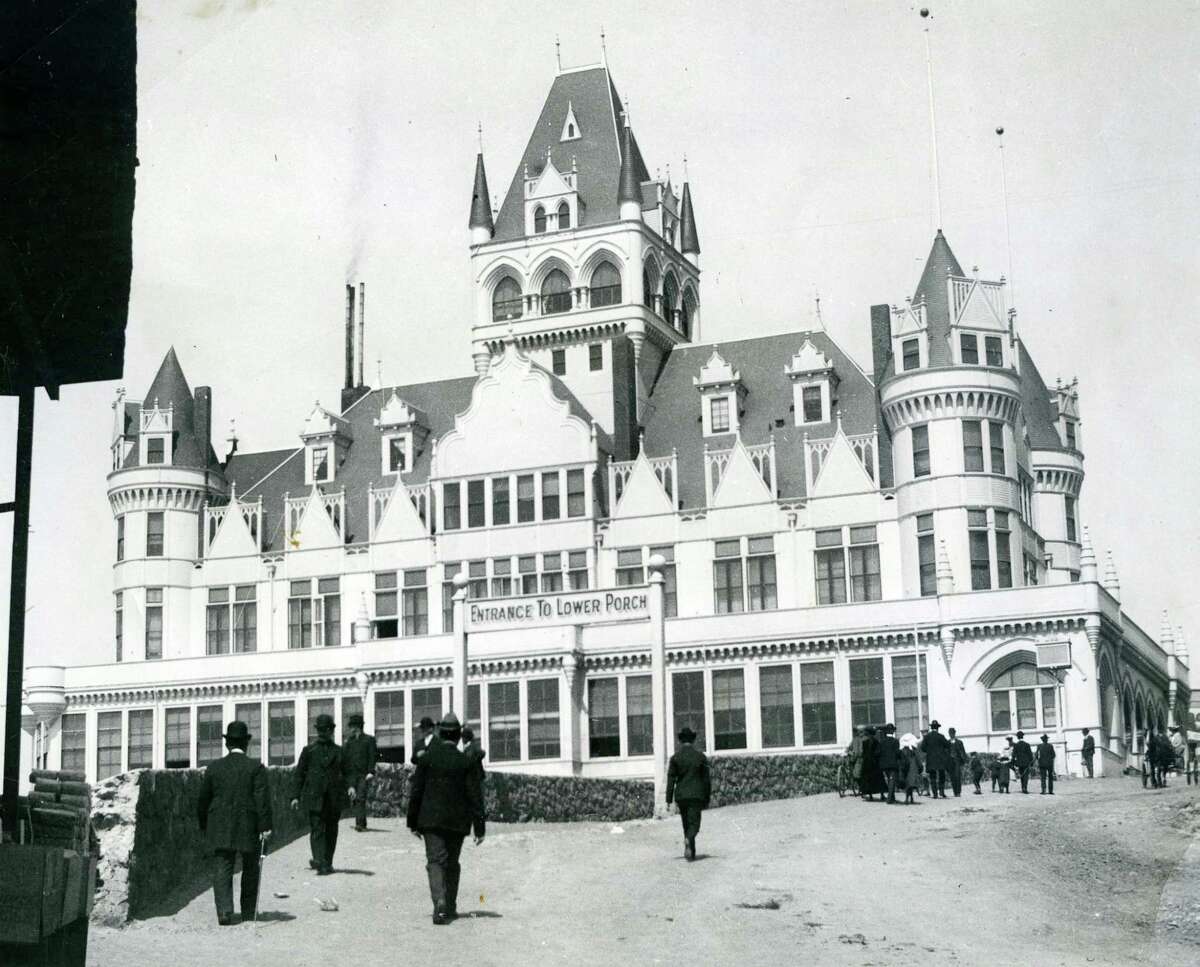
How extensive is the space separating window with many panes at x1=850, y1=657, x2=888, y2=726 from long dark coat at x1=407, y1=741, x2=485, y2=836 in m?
33.1

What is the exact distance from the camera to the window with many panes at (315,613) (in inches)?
2350

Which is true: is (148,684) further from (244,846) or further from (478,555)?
(244,846)

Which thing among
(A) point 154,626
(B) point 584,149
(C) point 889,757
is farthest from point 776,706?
(B) point 584,149

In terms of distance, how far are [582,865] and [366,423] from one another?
43518 mm

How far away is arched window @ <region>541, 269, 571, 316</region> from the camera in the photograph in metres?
62.8

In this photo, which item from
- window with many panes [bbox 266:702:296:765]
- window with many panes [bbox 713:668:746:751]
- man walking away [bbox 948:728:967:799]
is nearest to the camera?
man walking away [bbox 948:728:967:799]

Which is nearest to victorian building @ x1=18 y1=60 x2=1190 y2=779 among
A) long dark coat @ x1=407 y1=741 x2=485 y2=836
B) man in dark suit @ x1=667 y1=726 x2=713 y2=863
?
man in dark suit @ x1=667 y1=726 x2=713 y2=863

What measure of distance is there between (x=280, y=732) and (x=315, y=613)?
15.1ft

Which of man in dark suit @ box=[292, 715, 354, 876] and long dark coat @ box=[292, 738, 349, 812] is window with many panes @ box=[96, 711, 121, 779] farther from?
long dark coat @ box=[292, 738, 349, 812]

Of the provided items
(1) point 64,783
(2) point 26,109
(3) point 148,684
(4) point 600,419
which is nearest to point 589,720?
(4) point 600,419

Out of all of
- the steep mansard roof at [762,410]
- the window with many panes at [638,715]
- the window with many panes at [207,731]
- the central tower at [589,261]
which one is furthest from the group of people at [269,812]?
the window with many panes at [207,731]

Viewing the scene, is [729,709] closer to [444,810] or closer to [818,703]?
[818,703]

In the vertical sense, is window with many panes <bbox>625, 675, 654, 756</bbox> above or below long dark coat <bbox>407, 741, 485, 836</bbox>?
above

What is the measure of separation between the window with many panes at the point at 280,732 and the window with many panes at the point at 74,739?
7028 millimetres
